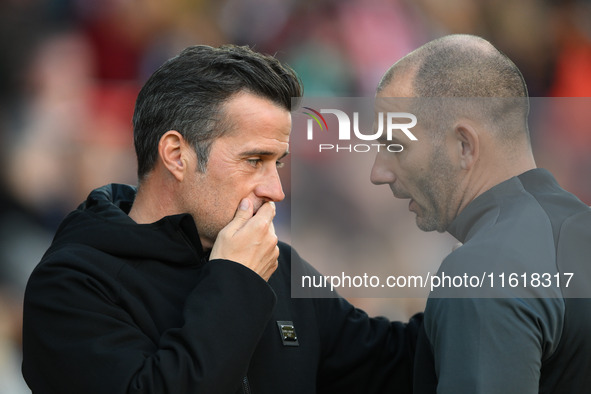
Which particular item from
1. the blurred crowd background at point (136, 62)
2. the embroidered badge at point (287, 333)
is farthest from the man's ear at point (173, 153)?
the blurred crowd background at point (136, 62)

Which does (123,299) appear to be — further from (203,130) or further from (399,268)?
(399,268)

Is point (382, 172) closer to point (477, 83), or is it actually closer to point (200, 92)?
point (477, 83)

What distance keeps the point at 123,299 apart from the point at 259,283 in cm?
40

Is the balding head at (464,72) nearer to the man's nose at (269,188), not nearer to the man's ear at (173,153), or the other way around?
the man's nose at (269,188)

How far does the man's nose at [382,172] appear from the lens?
2707mm

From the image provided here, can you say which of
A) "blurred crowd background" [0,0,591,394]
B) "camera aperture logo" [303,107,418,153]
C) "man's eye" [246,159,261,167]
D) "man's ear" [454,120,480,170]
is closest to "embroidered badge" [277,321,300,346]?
"man's eye" [246,159,261,167]

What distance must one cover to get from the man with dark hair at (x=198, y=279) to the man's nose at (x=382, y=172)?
1.10 feet

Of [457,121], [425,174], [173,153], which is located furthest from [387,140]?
[173,153]

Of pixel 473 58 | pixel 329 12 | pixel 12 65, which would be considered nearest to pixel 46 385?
pixel 473 58

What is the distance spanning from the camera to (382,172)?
2.72 m

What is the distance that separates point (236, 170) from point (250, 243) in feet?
0.91

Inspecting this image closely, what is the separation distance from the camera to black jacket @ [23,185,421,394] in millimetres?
2156

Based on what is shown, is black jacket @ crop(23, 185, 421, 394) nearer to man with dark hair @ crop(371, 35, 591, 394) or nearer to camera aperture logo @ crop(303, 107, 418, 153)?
man with dark hair @ crop(371, 35, 591, 394)

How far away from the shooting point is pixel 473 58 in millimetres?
2477
